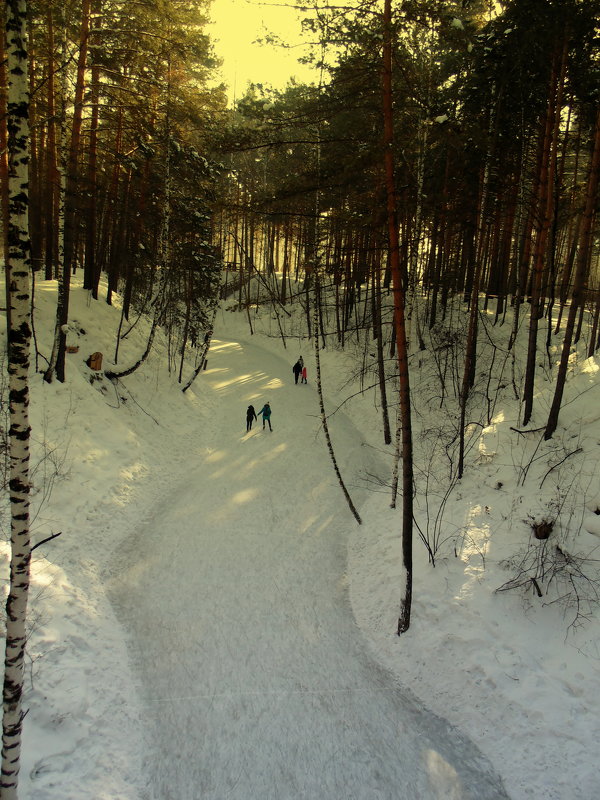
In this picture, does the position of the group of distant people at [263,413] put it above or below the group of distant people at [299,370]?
below

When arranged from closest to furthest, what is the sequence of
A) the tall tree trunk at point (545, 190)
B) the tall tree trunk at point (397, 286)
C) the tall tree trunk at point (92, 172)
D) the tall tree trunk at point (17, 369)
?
the tall tree trunk at point (17, 369)
the tall tree trunk at point (397, 286)
the tall tree trunk at point (545, 190)
the tall tree trunk at point (92, 172)

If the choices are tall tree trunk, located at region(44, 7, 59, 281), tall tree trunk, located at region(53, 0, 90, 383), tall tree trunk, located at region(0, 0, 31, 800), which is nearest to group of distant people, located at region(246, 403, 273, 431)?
tall tree trunk, located at region(53, 0, 90, 383)

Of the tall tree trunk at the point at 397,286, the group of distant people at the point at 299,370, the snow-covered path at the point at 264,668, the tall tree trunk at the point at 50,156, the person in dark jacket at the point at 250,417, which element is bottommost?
the snow-covered path at the point at 264,668

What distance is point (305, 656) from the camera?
7.42m

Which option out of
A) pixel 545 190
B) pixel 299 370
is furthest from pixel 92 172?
pixel 545 190

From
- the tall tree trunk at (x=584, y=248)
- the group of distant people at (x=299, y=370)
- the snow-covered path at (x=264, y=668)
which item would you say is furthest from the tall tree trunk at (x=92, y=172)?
the tall tree trunk at (x=584, y=248)

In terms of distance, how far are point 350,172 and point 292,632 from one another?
8099 mm

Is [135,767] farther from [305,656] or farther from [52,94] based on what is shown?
[52,94]

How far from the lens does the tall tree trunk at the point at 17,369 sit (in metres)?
3.46

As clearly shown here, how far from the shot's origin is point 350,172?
22.9ft

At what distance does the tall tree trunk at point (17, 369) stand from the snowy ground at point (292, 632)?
1.59 m

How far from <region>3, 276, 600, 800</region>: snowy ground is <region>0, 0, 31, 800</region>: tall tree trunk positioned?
1.59 m

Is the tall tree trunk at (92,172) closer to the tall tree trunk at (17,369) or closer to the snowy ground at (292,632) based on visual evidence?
the snowy ground at (292,632)

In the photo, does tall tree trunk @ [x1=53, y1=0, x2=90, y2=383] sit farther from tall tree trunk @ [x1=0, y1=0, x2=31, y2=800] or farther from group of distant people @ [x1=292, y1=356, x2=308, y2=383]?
group of distant people @ [x1=292, y1=356, x2=308, y2=383]
